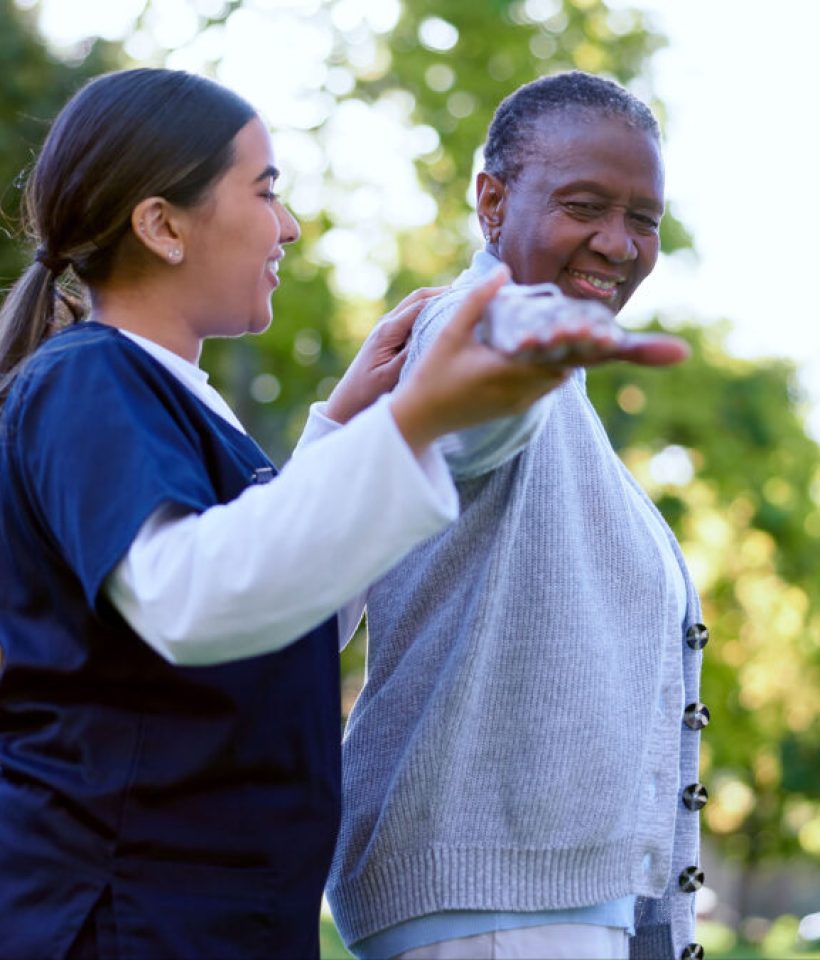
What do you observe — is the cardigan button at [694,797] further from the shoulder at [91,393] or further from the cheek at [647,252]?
the shoulder at [91,393]

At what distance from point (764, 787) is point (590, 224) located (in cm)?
3201

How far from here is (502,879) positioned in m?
2.21

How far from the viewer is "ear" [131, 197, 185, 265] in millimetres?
2143

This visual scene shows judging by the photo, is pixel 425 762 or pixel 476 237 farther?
pixel 476 237

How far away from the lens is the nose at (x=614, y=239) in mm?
2598

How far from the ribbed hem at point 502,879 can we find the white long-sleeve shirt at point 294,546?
636mm

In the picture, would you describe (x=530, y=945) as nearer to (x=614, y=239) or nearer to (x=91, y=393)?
(x=91, y=393)

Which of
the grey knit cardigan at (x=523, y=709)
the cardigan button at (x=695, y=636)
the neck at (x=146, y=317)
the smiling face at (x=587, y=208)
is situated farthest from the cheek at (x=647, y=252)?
the neck at (x=146, y=317)

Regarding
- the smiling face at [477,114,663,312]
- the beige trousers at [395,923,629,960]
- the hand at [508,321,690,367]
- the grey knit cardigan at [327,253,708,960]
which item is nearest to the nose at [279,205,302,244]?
the grey knit cardigan at [327,253,708,960]

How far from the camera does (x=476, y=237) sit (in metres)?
16.5

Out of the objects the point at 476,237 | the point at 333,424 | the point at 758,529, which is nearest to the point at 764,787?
the point at 758,529

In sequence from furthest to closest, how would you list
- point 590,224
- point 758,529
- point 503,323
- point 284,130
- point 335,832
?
point 758,529 < point 284,130 < point 590,224 < point 335,832 < point 503,323

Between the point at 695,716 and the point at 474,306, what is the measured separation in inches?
42.5

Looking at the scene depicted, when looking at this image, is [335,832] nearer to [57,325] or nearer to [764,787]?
[57,325]
